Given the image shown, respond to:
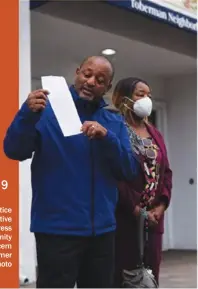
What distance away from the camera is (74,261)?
6.79 feet

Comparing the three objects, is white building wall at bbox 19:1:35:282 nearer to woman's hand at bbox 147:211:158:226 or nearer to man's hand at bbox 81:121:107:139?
woman's hand at bbox 147:211:158:226

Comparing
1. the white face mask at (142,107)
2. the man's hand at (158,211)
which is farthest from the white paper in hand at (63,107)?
the man's hand at (158,211)

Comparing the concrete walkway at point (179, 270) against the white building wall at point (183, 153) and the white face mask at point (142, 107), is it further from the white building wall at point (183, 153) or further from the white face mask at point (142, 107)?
the white face mask at point (142, 107)

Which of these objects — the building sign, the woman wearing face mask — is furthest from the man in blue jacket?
the building sign

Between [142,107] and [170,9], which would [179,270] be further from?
[142,107]

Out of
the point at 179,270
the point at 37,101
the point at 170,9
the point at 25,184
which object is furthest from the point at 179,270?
the point at 37,101

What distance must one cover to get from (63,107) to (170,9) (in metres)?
4.55

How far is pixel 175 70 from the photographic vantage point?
28.3ft

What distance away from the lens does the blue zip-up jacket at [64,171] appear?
2.05 meters

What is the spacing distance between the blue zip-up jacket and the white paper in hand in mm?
63

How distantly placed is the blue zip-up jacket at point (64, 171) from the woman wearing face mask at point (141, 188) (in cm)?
65

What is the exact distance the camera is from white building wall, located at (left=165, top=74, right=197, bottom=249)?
880cm

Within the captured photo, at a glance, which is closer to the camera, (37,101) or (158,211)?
(37,101)

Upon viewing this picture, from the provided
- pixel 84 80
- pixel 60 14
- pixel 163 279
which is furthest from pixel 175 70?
pixel 84 80
